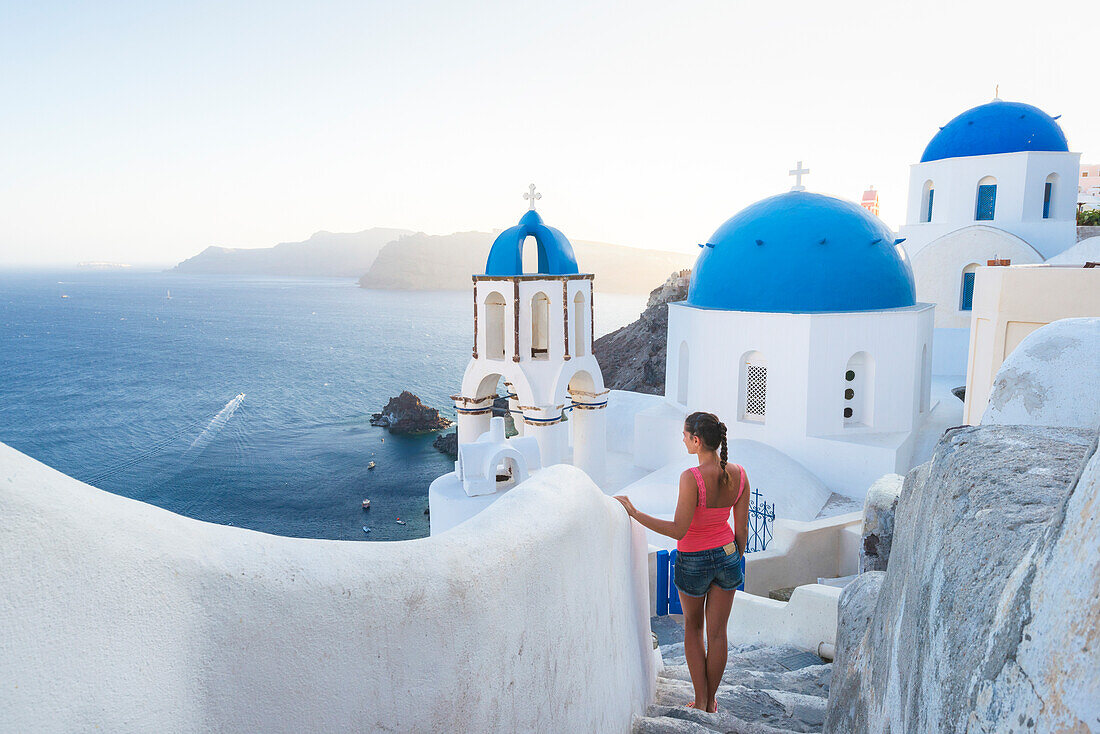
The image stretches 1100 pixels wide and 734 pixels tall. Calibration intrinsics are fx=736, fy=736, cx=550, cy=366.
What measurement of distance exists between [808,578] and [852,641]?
6097mm

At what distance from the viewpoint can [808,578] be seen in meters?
8.33

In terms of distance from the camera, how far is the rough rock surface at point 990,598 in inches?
39.8

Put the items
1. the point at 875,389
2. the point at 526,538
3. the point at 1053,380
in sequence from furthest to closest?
the point at 875,389 < the point at 1053,380 < the point at 526,538

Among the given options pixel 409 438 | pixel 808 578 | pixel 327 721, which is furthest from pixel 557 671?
pixel 409 438

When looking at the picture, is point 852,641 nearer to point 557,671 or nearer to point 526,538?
point 557,671

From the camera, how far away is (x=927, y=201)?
68.9 feet

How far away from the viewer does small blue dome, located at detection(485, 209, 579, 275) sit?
11938 mm

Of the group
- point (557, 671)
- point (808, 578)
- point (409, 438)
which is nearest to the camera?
point (557, 671)

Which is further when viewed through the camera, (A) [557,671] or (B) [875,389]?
(B) [875,389]

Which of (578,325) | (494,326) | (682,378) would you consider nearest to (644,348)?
(682,378)

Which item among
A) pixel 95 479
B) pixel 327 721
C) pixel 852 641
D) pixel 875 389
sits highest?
pixel 327 721

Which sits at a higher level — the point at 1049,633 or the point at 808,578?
the point at 1049,633

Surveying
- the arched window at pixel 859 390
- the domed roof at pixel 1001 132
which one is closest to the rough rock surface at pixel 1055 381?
the arched window at pixel 859 390

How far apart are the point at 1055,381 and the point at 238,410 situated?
52696 mm
